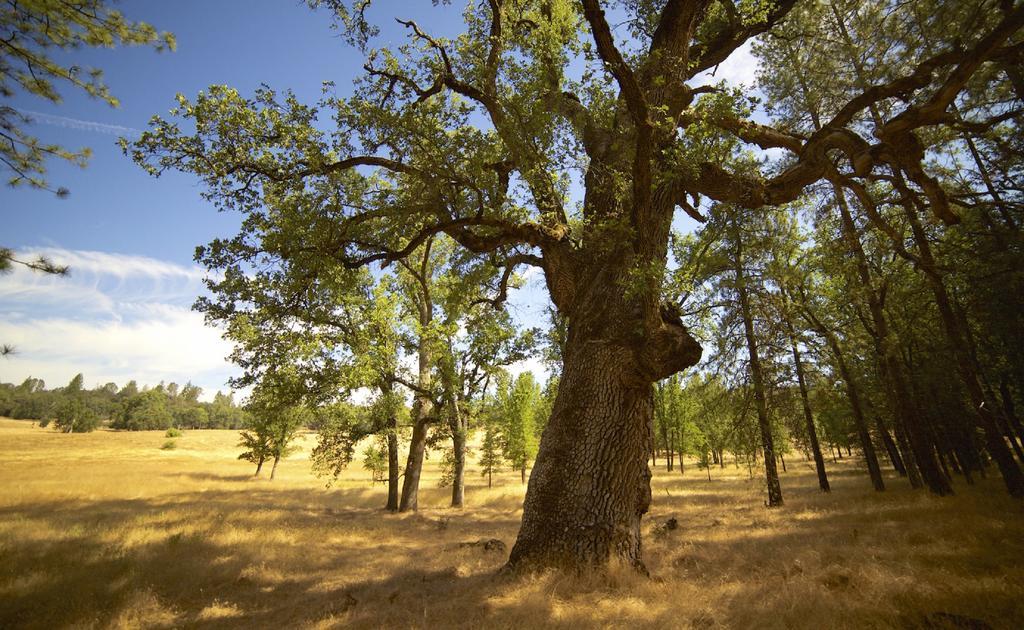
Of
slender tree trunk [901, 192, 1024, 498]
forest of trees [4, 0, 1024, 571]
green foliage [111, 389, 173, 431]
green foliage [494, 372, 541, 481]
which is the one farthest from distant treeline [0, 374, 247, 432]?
slender tree trunk [901, 192, 1024, 498]

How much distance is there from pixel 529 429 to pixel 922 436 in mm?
28511

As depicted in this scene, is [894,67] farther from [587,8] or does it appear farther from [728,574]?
A: [728,574]

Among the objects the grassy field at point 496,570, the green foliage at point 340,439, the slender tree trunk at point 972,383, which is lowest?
the grassy field at point 496,570

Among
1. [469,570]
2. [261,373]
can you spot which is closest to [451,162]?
[469,570]

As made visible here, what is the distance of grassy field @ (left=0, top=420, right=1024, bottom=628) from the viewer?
4566mm

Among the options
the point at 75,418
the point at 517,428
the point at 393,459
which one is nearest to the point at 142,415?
the point at 75,418

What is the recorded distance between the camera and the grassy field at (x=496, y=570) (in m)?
4.57

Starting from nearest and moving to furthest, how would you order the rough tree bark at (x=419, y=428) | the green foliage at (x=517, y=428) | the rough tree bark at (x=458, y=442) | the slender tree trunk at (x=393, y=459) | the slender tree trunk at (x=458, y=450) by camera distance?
the rough tree bark at (x=419, y=428)
the rough tree bark at (x=458, y=442)
the slender tree trunk at (x=458, y=450)
the slender tree trunk at (x=393, y=459)
the green foliage at (x=517, y=428)

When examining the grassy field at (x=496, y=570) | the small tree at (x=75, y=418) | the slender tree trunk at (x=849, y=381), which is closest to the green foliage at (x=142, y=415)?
the small tree at (x=75, y=418)

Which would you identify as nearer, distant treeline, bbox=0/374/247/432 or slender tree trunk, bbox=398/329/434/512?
slender tree trunk, bbox=398/329/434/512

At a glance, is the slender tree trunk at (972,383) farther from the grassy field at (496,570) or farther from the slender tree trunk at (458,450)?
the slender tree trunk at (458,450)

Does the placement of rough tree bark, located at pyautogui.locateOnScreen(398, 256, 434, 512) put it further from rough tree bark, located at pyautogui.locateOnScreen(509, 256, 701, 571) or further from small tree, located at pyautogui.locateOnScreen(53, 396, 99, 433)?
small tree, located at pyautogui.locateOnScreen(53, 396, 99, 433)

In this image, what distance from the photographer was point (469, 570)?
24.0ft

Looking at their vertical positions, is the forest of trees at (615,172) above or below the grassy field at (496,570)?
above
